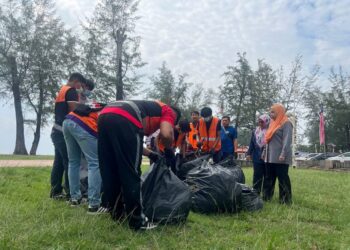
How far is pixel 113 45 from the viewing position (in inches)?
1108

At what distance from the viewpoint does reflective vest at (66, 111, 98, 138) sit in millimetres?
4336

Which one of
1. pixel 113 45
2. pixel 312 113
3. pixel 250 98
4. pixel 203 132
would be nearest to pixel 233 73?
pixel 250 98

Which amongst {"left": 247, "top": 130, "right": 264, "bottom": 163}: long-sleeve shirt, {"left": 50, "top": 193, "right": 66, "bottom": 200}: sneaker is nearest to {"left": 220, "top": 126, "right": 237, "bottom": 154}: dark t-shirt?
{"left": 247, "top": 130, "right": 264, "bottom": 163}: long-sleeve shirt

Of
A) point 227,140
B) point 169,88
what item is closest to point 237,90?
point 169,88

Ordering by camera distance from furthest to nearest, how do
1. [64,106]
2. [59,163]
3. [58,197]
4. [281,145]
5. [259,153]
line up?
[259,153]
[281,145]
[59,163]
[58,197]
[64,106]

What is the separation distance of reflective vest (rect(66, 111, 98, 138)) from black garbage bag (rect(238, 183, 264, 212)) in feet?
6.45

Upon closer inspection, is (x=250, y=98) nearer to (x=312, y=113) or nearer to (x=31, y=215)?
(x=312, y=113)

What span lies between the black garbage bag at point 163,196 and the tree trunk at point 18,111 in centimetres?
2369

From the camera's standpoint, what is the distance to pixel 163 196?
3.93 metres

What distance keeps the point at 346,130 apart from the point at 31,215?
47432mm

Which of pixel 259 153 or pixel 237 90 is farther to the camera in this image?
pixel 237 90

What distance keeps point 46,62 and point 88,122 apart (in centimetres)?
2321

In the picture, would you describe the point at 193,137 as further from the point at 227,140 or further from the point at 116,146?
the point at 116,146

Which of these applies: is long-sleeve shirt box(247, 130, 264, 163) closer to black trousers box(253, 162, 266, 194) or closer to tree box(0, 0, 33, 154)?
black trousers box(253, 162, 266, 194)
